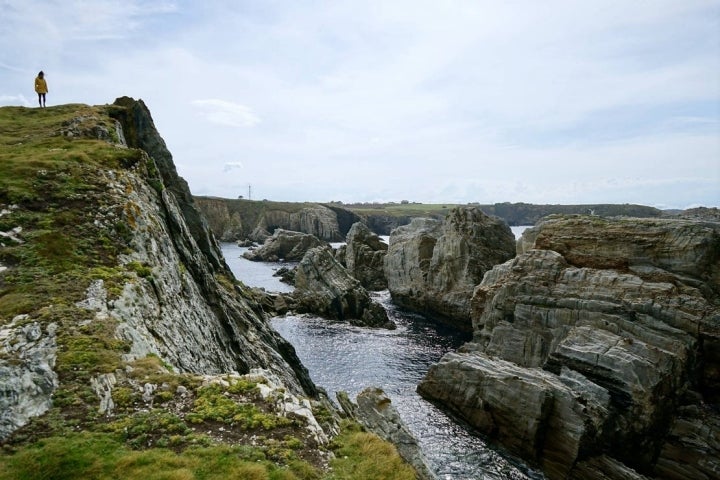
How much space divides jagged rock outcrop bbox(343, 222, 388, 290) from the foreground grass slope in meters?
83.3

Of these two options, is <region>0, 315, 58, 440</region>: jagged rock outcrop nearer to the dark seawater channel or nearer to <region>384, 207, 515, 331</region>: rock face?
the dark seawater channel

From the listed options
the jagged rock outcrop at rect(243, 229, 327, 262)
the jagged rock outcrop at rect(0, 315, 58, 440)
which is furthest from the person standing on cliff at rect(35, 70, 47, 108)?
the jagged rock outcrop at rect(243, 229, 327, 262)

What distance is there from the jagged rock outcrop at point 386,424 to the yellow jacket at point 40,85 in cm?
4514

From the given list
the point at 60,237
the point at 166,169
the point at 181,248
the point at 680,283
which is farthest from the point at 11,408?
the point at 680,283

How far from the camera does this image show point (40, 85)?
45.4m

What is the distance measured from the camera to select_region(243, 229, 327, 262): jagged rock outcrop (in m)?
158

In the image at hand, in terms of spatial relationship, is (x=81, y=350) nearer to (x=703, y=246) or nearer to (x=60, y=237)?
(x=60, y=237)

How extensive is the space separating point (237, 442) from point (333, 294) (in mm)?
64074

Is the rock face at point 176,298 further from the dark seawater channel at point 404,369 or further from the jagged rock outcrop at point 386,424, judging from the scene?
the dark seawater channel at point 404,369

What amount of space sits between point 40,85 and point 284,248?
11792 centimetres

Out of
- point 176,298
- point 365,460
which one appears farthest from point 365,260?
point 365,460

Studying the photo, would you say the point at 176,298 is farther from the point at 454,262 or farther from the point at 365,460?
the point at 454,262

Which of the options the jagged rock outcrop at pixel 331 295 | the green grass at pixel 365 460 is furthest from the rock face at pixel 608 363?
the jagged rock outcrop at pixel 331 295

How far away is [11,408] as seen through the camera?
13680 millimetres
